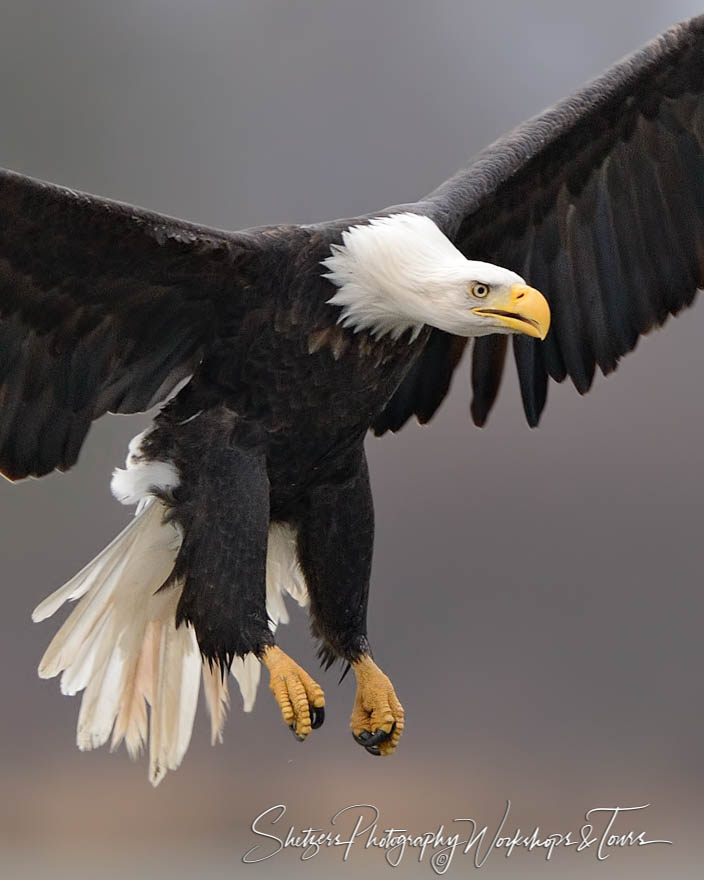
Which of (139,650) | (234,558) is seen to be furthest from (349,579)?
(139,650)

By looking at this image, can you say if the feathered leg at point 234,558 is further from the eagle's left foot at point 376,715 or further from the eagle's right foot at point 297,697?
the eagle's left foot at point 376,715

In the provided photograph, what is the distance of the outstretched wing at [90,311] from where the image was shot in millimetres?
3238

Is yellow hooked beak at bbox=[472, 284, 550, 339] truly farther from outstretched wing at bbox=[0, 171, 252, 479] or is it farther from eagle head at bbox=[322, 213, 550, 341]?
outstretched wing at bbox=[0, 171, 252, 479]

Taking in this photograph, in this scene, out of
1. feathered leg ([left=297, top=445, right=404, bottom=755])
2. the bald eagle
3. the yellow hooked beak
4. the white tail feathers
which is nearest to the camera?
the yellow hooked beak

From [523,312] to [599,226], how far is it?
2.99 ft

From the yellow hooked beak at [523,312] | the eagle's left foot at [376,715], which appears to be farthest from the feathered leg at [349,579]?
the yellow hooked beak at [523,312]

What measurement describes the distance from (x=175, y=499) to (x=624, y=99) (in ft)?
4.67

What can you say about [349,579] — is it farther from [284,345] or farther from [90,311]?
[90,311]

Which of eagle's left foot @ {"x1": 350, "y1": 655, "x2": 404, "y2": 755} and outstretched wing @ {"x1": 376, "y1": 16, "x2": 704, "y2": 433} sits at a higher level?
outstretched wing @ {"x1": 376, "y1": 16, "x2": 704, "y2": 433}

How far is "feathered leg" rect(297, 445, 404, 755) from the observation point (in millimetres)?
3676

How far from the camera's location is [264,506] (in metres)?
3.40

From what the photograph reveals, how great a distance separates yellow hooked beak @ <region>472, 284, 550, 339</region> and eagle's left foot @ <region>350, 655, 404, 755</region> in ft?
3.17

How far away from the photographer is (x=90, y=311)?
343 cm

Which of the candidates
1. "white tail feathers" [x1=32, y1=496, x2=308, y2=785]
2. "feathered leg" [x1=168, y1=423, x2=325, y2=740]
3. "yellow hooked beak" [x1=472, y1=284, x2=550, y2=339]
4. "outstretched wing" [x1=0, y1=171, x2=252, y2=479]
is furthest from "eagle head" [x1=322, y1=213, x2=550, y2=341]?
"white tail feathers" [x1=32, y1=496, x2=308, y2=785]
